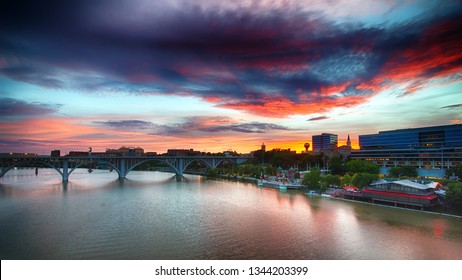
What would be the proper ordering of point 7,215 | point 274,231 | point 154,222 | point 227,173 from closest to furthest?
point 274,231
point 154,222
point 7,215
point 227,173

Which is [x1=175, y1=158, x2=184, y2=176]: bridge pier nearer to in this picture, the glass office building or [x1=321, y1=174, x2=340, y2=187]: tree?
[x1=321, y1=174, x2=340, y2=187]: tree

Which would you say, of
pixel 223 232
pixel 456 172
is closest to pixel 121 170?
pixel 223 232

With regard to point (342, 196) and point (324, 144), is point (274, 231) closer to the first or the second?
point (342, 196)

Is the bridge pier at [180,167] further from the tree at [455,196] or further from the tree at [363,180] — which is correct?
the tree at [455,196]

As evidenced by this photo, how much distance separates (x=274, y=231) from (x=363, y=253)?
301 cm

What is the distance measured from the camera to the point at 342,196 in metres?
18.6

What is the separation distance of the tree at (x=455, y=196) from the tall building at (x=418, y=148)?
41.3 feet

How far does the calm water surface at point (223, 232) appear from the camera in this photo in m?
8.46

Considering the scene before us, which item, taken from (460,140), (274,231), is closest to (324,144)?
(460,140)

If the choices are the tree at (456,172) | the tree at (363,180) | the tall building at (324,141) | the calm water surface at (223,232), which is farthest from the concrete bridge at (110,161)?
the tall building at (324,141)

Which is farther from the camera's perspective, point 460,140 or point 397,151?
point 397,151

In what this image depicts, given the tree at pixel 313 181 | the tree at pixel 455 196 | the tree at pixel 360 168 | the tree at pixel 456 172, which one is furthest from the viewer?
the tree at pixel 360 168
